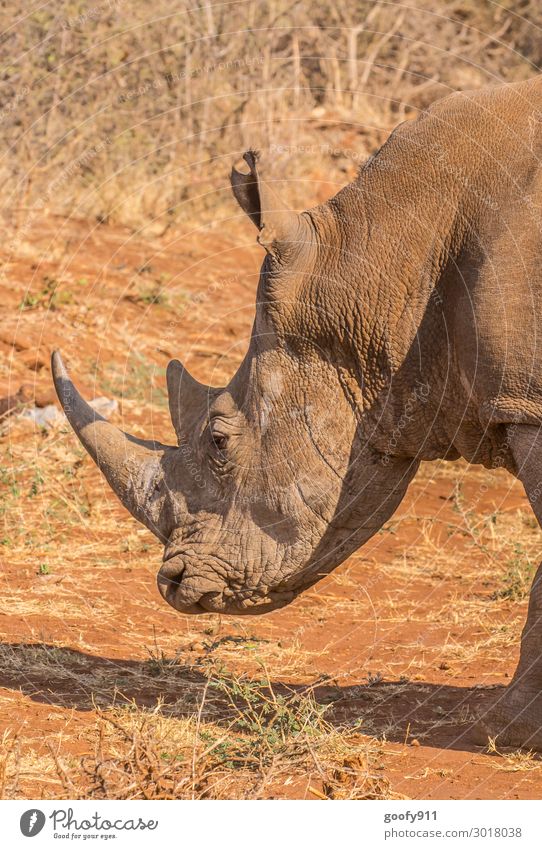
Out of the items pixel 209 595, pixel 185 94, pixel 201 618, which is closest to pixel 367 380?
pixel 209 595

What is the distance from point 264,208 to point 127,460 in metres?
1.43

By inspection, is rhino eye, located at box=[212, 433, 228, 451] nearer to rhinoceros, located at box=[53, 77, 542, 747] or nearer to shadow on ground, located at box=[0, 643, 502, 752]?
rhinoceros, located at box=[53, 77, 542, 747]

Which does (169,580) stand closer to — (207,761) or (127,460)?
(127,460)

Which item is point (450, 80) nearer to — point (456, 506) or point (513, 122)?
point (456, 506)

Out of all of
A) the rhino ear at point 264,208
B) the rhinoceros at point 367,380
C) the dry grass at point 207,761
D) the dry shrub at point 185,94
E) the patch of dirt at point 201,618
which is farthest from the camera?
the dry shrub at point 185,94

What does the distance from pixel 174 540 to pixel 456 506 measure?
410 centimetres

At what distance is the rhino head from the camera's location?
17.5 feet

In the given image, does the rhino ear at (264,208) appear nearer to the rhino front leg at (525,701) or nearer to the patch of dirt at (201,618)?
the rhino front leg at (525,701)

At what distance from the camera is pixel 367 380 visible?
5.32 metres

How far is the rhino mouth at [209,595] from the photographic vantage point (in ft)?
18.1

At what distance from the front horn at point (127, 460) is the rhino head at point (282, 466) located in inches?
3.4

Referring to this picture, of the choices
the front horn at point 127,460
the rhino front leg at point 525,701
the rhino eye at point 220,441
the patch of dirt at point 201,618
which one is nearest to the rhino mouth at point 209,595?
the front horn at point 127,460

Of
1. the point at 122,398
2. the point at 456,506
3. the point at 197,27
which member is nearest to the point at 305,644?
the point at 456,506

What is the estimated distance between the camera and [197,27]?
1566 cm
